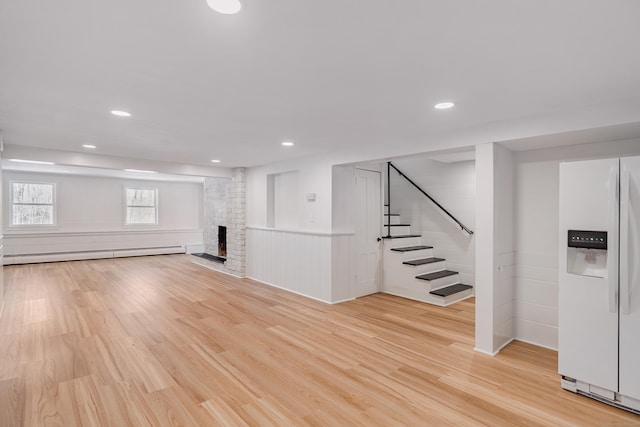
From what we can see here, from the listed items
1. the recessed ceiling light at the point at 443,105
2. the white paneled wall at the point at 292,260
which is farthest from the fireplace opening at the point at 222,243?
the recessed ceiling light at the point at 443,105

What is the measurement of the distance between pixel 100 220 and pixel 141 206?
1.14 metres

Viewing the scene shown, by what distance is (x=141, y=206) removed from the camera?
10117mm

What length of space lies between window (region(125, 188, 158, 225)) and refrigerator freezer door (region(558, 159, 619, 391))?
10522mm

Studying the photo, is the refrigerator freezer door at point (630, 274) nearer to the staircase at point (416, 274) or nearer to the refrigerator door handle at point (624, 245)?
the refrigerator door handle at point (624, 245)

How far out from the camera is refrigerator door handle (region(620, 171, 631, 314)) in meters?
2.35

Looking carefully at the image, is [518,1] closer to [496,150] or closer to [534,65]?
[534,65]

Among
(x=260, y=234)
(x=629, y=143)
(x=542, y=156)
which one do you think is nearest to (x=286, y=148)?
(x=260, y=234)

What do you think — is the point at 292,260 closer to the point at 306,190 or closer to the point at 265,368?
the point at 306,190

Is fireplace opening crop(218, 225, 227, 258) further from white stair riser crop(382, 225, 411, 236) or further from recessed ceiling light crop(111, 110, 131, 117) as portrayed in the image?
recessed ceiling light crop(111, 110, 131, 117)

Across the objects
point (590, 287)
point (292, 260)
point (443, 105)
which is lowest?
point (292, 260)

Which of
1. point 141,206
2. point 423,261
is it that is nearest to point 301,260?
point 423,261

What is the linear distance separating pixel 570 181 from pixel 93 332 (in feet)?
16.6

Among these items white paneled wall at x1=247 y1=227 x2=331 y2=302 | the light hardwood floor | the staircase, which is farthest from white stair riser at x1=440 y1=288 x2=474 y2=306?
white paneled wall at x1=247 y1=227 x2=331 y2=302

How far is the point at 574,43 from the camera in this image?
5.78 feet
